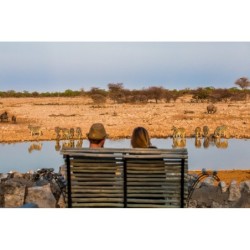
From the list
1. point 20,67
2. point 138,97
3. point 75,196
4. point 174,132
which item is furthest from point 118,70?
point 75,196

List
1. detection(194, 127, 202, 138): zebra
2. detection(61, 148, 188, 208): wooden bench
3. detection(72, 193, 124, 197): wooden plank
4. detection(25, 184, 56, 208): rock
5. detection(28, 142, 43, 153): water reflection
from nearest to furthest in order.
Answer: detection(61, 148, 188, 208): wooden bench → detection(72, 193, 124, 197): wooden plank → detection(25, 184, 56, 208): rock → detection(28, 142, 43, 153): water reflection → detection(194, 127, 202, 138): zebra

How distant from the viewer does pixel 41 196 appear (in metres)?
5.20

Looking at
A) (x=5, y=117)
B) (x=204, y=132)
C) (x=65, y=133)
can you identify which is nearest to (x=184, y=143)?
(x=204, y=132)

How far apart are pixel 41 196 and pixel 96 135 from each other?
1119mm

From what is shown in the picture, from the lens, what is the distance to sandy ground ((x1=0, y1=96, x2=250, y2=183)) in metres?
14.7

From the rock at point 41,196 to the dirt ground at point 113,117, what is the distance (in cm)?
904

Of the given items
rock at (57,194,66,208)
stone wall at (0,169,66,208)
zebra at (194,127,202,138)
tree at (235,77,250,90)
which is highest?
tree at (235,77,250,90)

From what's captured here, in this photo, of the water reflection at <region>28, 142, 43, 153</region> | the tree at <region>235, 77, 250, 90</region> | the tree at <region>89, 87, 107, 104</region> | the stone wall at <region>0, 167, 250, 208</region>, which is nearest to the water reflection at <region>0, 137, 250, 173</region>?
the water reflection at <region>28, 142, 43, 153</region>

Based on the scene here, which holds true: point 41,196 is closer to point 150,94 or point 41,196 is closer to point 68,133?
point 68,133

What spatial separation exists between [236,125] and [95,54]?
6.14m

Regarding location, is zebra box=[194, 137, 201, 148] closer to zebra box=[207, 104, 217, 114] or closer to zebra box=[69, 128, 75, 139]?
zebra box=[207, 104, 217, 114]

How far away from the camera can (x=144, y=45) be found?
10617 millimetres

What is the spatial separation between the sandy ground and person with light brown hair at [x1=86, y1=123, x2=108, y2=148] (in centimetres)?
987
